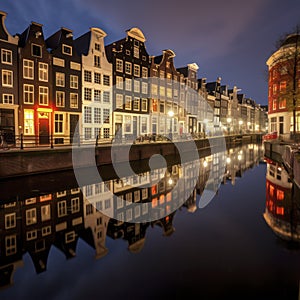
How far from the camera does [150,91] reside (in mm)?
42312

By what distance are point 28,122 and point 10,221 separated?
18.9 metres

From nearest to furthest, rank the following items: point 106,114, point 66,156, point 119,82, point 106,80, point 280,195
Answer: point 280,195
point 66,156
point 106,114
point 106,80
point 119,82

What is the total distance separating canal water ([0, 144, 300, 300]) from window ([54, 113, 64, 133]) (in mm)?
15020

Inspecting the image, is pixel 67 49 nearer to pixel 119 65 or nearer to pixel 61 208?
pixel 119 65

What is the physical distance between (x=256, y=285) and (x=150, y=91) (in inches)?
1521

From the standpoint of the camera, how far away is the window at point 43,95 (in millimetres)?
27650

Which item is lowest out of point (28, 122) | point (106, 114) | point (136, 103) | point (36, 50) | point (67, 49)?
point (28, 122)

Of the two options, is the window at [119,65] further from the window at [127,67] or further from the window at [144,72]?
the window at [144,72]

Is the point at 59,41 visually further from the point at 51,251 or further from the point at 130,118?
the point at 51,251

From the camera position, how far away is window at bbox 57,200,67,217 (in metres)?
11.5

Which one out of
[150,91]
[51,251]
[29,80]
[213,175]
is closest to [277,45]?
[150,91]

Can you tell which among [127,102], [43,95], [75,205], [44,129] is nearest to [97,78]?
[127,102]

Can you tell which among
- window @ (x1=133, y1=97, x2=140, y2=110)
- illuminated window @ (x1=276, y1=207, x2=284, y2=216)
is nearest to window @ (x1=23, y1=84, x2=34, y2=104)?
window @ (x1=133, y1=97, x2=140, y2=110)

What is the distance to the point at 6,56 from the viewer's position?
82.6ft
